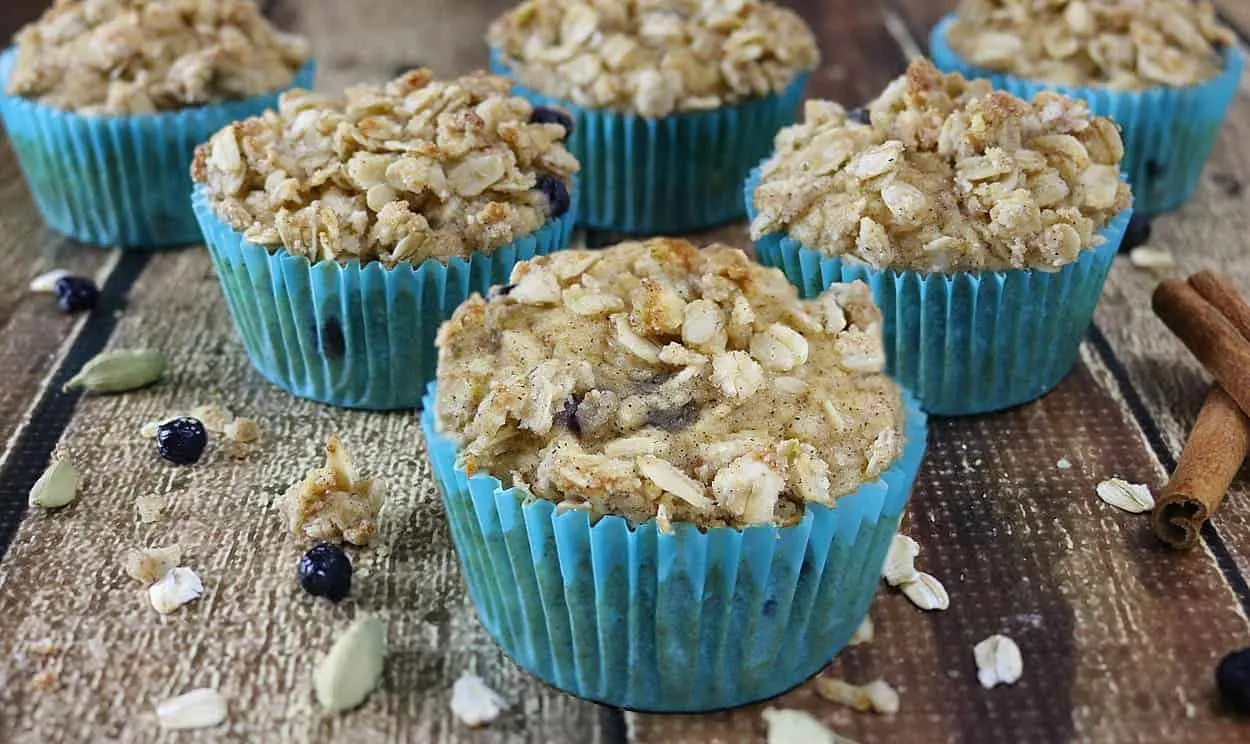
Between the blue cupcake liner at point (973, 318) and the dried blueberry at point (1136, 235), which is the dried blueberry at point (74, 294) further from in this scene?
the dried blueberry at point (1136, 235)

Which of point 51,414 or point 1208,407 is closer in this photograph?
point 1208,407

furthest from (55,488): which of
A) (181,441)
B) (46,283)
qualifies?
(46,283)

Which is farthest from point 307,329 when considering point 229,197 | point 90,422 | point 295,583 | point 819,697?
point 819,697

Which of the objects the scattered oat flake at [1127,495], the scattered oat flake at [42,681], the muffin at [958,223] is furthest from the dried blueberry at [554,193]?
the scattered oat flake at [42,681]

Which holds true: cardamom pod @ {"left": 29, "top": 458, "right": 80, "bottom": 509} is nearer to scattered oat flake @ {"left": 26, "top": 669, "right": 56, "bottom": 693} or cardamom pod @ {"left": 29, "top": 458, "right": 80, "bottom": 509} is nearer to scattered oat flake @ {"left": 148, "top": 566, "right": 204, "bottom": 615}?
scattered oat flake @ {"left": 148, "top": 566, "right": 204, "bottom": 615}

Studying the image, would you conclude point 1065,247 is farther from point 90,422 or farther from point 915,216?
point 90,422

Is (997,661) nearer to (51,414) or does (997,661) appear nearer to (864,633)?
(864,633)

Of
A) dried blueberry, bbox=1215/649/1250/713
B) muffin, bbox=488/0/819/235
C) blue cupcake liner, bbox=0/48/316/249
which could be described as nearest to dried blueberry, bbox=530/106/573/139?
muffin, bbox=488/0/819/235
